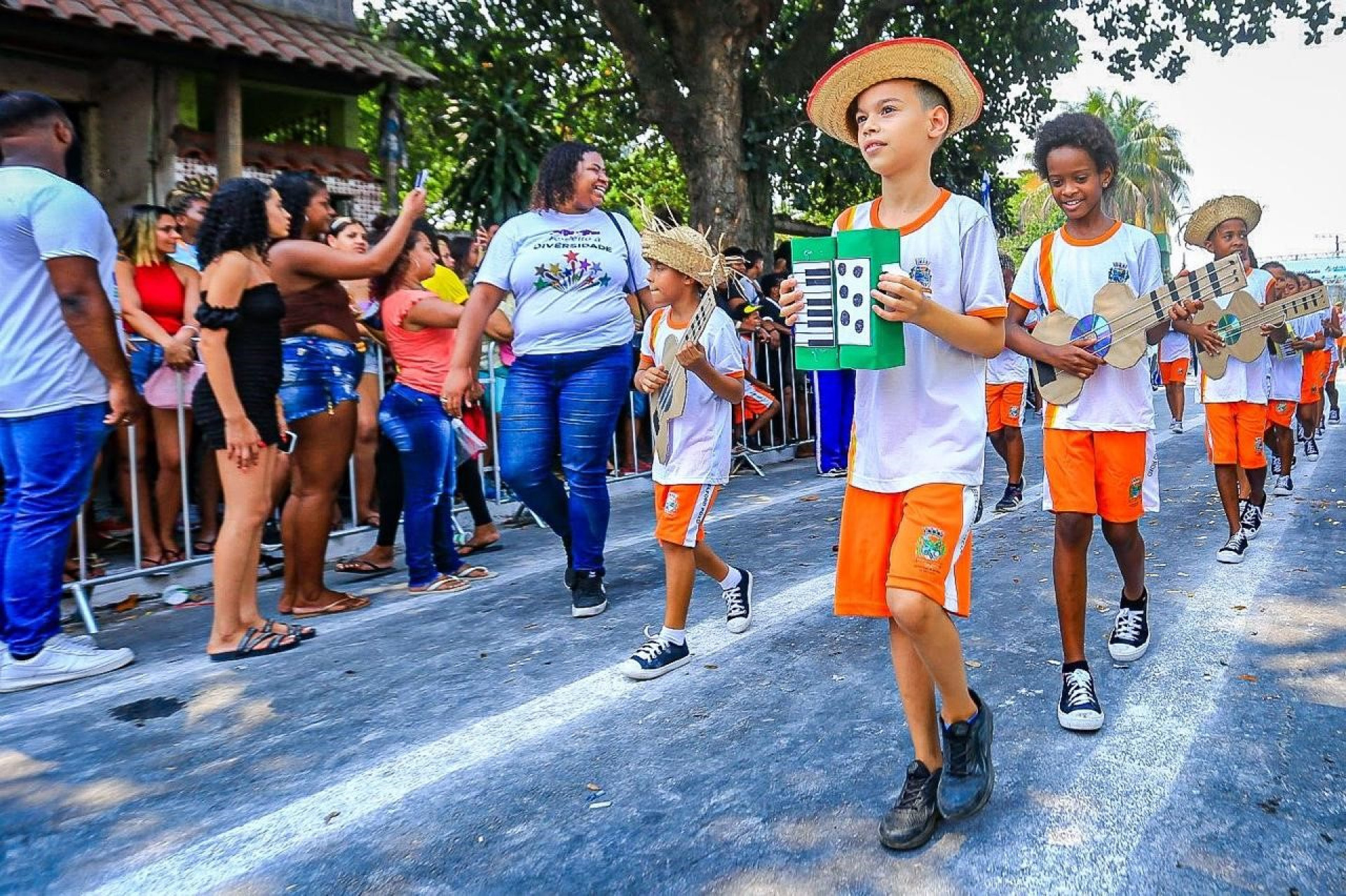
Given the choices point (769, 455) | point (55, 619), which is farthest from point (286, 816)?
point (769, 455)

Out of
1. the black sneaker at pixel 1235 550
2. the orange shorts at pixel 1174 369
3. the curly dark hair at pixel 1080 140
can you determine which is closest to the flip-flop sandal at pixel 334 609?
the curly dark hair at pixel 1080 140

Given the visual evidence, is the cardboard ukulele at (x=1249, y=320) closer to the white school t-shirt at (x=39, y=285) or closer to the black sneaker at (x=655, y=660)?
the black sneaker at (x=655, y=660)

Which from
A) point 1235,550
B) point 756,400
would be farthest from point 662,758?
point 756,400

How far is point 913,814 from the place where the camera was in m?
2.75

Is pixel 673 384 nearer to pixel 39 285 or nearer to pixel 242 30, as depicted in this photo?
pixel 39 285

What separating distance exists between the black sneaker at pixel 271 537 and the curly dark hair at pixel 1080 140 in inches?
195

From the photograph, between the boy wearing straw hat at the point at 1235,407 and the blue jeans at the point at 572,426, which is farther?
the boy wearing straw hat at the point at 1235,407

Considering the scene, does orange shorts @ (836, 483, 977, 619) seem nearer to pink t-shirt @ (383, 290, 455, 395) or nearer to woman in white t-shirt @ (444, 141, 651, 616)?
woman in white t-shirt @ (444, 141, 651, 616)

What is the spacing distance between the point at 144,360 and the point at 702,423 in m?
3.84

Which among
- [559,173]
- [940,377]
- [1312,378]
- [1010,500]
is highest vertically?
[559,173]

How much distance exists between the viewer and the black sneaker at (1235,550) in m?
6.09

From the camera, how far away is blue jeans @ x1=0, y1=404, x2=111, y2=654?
4.47 metres

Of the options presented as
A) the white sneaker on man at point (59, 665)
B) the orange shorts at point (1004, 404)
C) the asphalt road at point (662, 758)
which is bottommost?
the asphalt road at point (662, 758)

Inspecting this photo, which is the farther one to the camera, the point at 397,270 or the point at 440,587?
the point at 397,270
